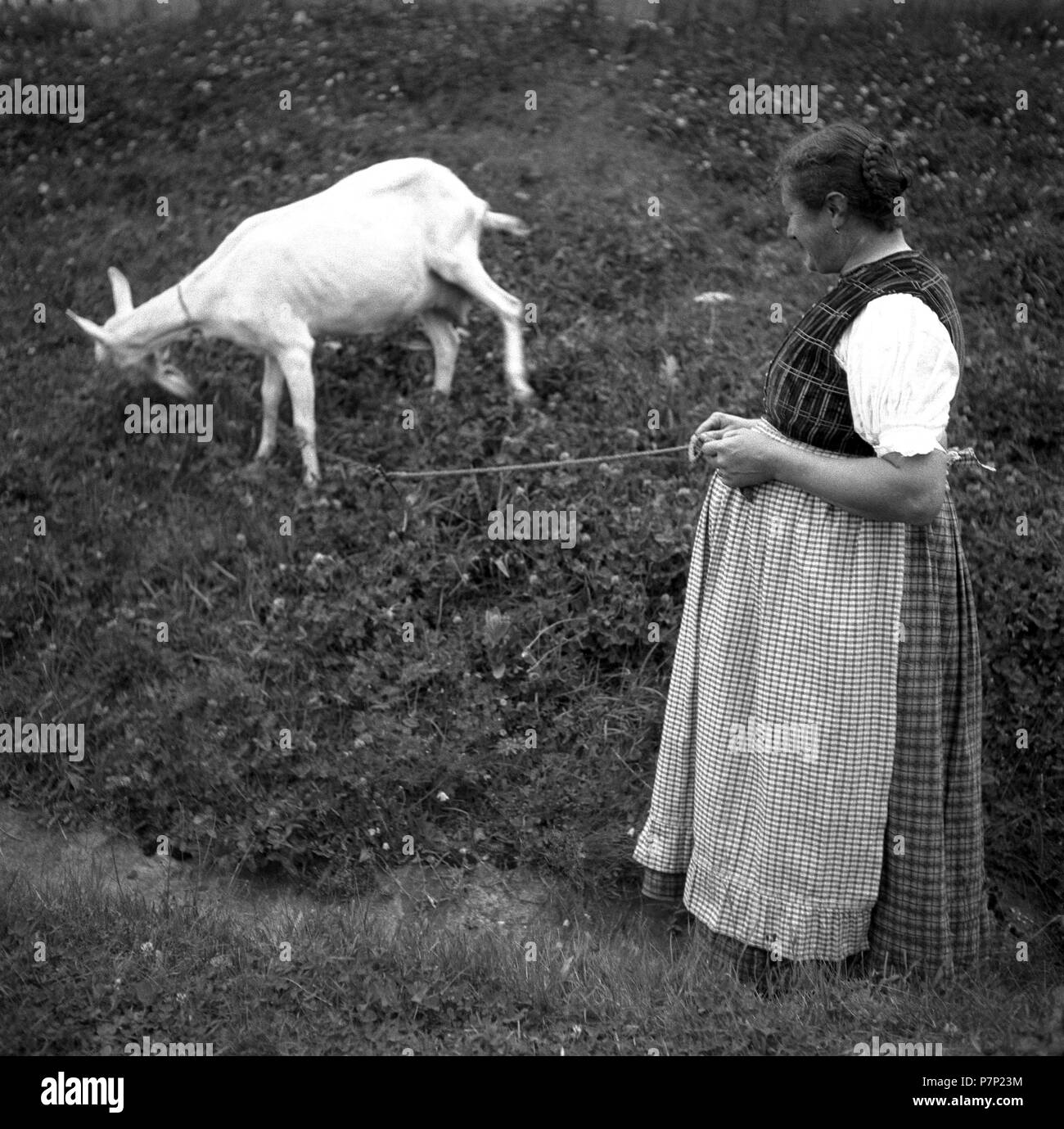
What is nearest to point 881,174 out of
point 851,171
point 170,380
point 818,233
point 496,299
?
point 851,171

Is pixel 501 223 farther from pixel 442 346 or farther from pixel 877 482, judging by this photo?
pixel 877 482

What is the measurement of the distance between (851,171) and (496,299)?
3.28 metres

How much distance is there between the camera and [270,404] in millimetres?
5988

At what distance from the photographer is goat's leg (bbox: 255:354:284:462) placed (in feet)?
19.6

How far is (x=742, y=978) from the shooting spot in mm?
3402

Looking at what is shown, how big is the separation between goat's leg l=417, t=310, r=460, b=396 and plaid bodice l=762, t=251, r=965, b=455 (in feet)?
10.7

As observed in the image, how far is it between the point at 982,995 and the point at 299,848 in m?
2.22

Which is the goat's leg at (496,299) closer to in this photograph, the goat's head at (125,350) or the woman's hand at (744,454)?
the goat's head at (125,350)

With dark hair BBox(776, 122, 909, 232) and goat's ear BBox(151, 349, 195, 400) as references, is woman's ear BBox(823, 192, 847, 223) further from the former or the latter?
goat's ear BBox(151, 349, 195, 400)

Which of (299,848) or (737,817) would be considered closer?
(737,817)

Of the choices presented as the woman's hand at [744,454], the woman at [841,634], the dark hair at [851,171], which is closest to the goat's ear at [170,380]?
the woman at [841,634]

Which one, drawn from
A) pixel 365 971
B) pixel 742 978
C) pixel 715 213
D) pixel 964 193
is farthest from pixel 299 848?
pixel 964 193

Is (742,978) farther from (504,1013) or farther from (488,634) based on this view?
(488,634)

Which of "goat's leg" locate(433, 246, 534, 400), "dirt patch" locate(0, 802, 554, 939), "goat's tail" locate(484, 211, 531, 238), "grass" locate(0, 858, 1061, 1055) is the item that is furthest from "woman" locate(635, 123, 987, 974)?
"goat's tail" locate(484, 211, 531, 238)
